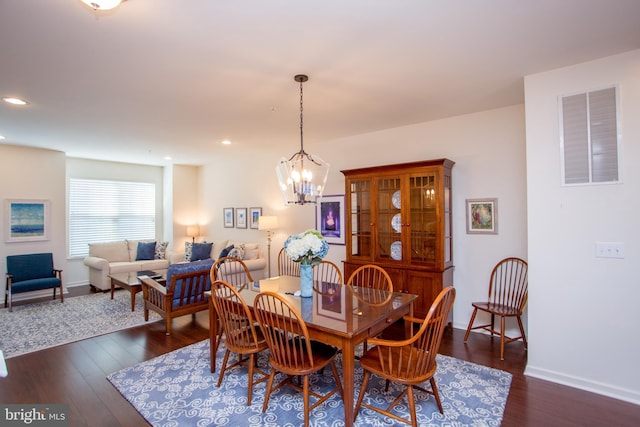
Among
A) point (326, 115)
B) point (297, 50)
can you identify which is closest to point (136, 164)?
point (326, 115)

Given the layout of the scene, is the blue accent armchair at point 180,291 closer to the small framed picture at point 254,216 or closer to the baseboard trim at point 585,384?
the small framed picture at point 254,216

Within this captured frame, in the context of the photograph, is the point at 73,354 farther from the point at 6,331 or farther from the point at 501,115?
the point at 501,115

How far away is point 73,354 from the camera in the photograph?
3.38 meters

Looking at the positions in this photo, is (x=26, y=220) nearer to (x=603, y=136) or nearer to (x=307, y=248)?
(x=307, y=248)

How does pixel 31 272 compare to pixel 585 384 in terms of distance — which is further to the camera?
pixel 31 272

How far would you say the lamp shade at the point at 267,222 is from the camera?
5.74 meters

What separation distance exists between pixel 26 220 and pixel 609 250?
25.7ft

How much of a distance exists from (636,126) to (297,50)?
8.52ft

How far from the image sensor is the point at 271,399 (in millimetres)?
2525

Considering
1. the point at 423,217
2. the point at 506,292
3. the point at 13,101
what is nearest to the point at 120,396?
the point at 13,101

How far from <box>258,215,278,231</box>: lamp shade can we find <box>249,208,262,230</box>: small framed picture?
2.09 ft

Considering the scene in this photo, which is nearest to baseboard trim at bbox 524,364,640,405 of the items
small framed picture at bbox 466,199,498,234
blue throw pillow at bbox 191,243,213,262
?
small framed picture at bbox 466,199,498,234

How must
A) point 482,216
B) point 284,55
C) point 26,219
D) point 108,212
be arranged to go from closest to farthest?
1. point 284,55
2. point 482,216
3. point 26,219
4. point 108,212

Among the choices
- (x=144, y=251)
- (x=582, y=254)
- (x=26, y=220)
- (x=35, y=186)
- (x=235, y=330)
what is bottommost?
(x=235, y=330)
